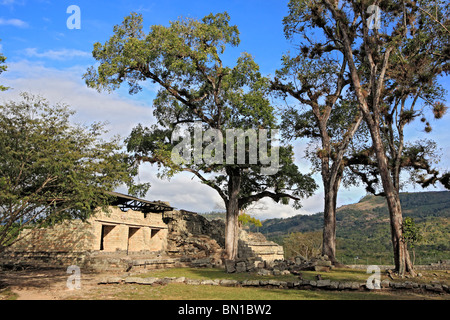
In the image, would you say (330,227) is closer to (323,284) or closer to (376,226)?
(323,284)

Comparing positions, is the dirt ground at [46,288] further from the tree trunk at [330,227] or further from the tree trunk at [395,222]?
the tree trunk at [330,227]

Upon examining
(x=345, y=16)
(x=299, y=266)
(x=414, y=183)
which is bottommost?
(x=299, y=266)

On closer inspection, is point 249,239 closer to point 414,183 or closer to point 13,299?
point 414,183

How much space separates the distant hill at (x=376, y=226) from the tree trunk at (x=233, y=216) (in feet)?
44.9

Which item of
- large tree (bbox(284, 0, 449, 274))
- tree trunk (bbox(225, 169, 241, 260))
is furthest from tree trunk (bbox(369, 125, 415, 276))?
tree trunk (bbox(225, 169, 241, 260))

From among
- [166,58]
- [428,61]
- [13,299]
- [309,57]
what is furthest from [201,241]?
[428,61]

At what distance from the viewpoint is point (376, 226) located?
240ft

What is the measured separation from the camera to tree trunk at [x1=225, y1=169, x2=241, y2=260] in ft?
73.6

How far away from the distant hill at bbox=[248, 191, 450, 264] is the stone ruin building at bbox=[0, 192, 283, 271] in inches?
639

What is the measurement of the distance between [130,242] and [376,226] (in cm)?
6406

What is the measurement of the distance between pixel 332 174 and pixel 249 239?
47.7ft

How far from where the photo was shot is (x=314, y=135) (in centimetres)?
2459

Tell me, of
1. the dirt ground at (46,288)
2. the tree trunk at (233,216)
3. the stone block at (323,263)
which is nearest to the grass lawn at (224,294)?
the dirt ground at (46,288)
